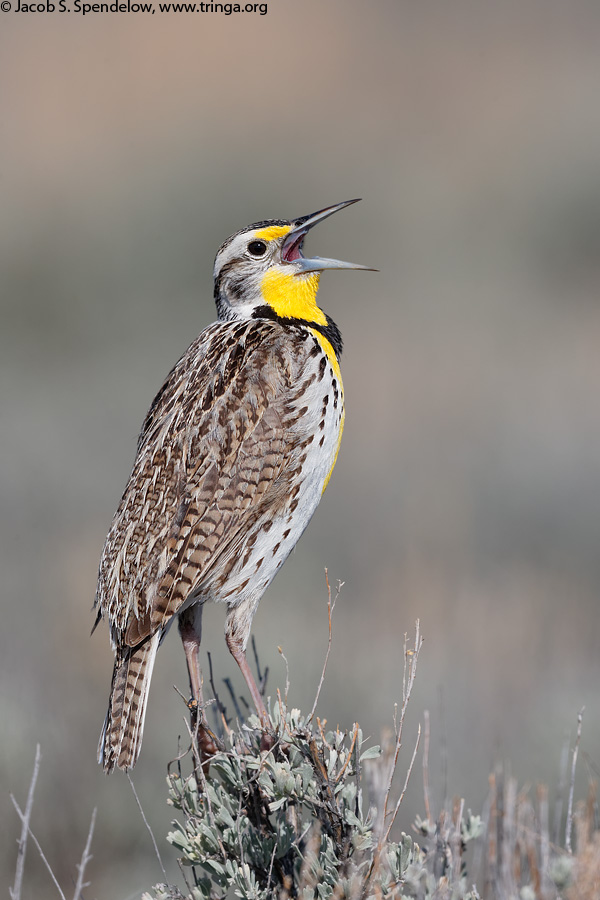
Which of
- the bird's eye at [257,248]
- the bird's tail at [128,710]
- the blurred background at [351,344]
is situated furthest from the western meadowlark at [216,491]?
the blurred background at [351,344]

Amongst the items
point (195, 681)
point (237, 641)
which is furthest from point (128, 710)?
point (237, 641)

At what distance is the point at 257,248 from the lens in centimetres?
412

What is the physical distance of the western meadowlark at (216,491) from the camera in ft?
11.6

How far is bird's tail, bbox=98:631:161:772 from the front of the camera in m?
3.42

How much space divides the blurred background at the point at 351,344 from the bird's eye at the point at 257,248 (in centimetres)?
205

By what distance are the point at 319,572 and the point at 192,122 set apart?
1547cm

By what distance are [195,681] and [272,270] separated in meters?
1.43

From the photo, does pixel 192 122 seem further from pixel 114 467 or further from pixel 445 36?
pixel 114 467

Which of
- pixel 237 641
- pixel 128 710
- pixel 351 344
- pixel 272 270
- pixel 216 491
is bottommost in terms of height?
pixel 128 710

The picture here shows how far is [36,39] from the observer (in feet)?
70.8

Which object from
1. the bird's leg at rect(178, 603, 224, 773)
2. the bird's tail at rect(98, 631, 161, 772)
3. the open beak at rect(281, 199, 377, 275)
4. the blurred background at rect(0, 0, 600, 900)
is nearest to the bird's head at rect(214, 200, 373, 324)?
the open beak at rect(281, 199, 377, 275)

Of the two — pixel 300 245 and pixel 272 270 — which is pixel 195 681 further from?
pixel 300 245

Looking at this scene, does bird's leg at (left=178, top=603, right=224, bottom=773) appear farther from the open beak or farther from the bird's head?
the open beak

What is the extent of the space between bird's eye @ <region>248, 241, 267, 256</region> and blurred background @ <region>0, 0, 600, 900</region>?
2.05 m
